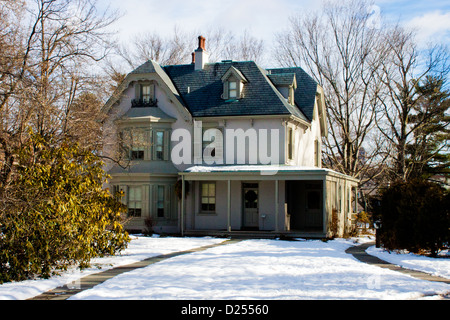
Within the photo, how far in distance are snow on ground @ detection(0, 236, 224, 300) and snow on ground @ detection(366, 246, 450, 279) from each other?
264 inches

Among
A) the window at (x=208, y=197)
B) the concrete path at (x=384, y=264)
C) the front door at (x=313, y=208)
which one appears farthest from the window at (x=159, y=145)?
the concrete path at (x=384, y=264)

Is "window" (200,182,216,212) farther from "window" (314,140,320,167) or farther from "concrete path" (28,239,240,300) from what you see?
"concrete path" (28,239,240,300)

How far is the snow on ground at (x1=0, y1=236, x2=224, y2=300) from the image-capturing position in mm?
10516

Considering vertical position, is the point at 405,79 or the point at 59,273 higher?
the point at 405,79

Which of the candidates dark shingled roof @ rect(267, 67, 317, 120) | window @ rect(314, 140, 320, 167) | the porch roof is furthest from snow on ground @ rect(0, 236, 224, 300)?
window @ rect(314, 140, 320, 167)

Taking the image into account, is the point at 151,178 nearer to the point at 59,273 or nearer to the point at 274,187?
the point at 274,187

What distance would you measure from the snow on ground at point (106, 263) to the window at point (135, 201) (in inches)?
176

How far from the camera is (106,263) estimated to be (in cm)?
1444

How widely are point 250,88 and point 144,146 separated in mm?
6000

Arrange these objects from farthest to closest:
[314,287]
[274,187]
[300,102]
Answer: [300,102], [274,187], [314,287]
